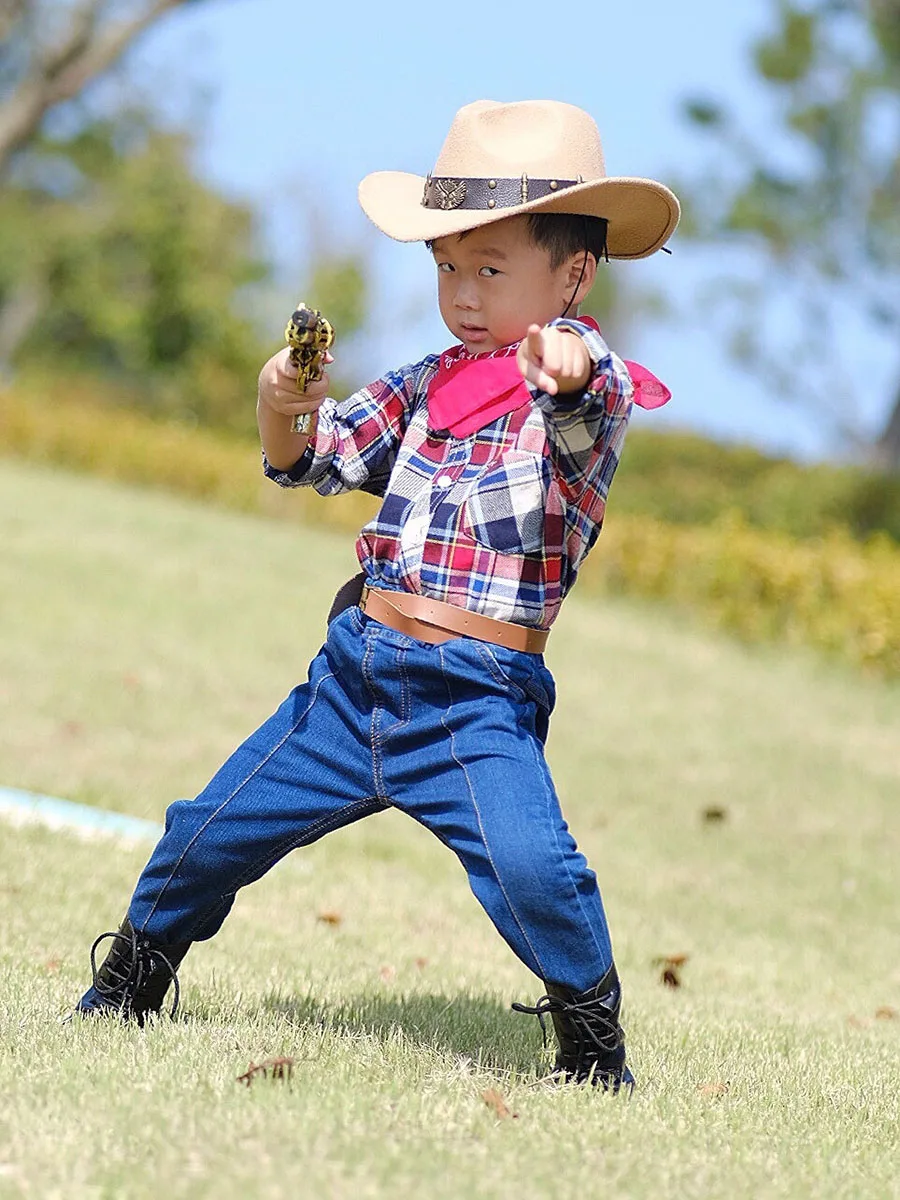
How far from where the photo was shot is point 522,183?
3.19 meters

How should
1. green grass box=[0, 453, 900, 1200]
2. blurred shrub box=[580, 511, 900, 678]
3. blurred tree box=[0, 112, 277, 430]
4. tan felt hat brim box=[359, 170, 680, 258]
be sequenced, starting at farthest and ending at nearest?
blurred tree box=[0, 112, 277, 430]
blurred shrub box=[580, 511, 900, 678]
tan felt hat brim box=[359, 170, 680, 258]
green grass box=[0, 453, 900, 1200]

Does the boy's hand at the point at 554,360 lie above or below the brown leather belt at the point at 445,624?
above

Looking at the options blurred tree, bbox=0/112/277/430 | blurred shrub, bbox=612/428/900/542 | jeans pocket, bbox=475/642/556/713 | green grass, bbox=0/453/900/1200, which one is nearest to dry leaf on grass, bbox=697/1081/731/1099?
green grass, bbox=0/453/900/1200

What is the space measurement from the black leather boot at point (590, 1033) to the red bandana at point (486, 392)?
1.12 metres

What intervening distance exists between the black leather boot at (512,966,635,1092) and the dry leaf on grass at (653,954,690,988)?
2.09 m

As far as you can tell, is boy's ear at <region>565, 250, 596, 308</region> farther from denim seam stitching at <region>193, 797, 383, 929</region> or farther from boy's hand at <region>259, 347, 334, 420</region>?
denim seam stitching at <region>193, 797, 383, 929</region>

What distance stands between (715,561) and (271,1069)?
37.4 ft

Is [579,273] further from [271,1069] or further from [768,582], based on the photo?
[768,582]

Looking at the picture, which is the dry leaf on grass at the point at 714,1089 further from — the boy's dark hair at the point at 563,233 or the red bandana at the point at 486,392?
the boy's dark hair at the point at 563,233

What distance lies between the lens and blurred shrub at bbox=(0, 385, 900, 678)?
42.2 feet

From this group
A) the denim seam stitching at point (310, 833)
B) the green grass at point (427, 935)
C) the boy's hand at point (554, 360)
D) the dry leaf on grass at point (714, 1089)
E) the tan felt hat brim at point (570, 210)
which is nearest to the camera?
the green grass at point (427, 935)

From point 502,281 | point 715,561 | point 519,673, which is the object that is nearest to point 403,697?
point 519,673

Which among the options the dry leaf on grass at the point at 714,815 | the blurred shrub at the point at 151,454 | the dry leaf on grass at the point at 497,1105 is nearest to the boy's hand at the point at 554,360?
the dry leaf on grass at the point at 497,1105

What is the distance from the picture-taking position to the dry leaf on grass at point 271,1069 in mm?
2959
